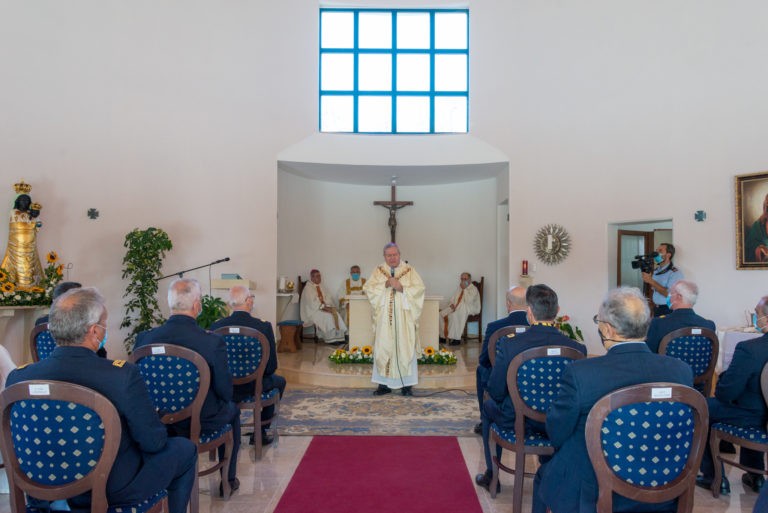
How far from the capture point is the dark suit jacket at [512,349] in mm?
2936

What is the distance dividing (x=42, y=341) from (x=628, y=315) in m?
3.97

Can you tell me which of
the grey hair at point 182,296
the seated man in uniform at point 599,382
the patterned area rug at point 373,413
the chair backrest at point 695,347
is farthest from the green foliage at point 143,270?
the seated man in uniform at point 599,382

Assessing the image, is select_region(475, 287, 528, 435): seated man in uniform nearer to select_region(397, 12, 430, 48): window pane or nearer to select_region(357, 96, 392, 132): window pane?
select_region(357, 96, 392, 132): window pane

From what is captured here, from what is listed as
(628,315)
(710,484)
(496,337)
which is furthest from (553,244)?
(628,315)

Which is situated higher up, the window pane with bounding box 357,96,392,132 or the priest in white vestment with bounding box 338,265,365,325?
the window pane with bounding box 357,96,392,132

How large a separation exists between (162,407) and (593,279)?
673 centimetres

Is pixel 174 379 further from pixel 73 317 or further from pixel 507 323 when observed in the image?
pixel 507 323

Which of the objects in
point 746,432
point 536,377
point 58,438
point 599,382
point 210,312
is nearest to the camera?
point 58,438

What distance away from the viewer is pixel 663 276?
22.0ft

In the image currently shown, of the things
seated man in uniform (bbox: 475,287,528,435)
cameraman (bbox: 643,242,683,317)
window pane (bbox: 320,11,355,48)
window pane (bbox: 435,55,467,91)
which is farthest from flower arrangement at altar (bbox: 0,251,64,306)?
cameraman (bbox: 643,242,683,317)

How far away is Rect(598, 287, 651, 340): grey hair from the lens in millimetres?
2064

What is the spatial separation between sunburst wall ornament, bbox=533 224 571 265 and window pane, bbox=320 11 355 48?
14.9 feet

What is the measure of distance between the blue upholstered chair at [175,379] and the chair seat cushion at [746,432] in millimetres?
3002

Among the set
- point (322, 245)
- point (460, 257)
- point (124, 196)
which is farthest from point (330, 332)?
point (124, 196)
